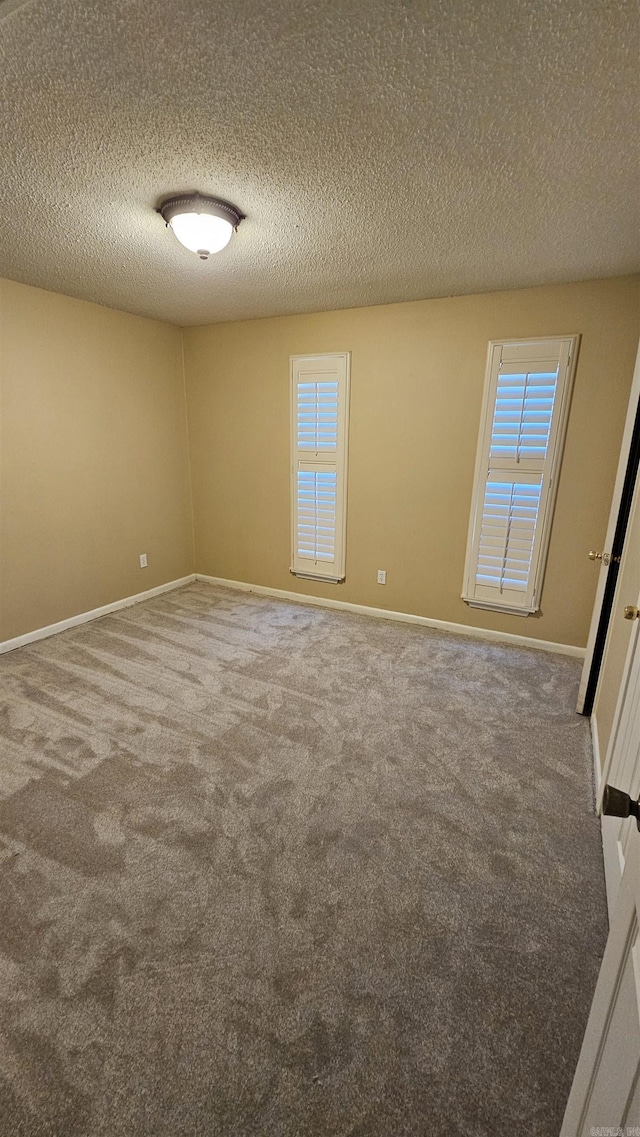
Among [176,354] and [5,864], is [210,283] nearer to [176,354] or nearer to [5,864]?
[176,354]

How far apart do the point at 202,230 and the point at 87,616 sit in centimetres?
287

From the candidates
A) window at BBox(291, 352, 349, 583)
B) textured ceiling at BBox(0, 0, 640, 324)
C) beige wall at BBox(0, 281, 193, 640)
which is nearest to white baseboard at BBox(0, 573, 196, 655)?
beige wall at BBox(0, 281, 193, 640)

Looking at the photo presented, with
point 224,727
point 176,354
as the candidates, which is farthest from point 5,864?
point 176,354

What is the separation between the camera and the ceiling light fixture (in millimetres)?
1833

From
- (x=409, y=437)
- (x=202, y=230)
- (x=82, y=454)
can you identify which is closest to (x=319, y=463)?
(x=409, y=437)

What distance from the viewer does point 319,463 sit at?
3.72 m

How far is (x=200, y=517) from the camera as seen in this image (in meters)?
4.49

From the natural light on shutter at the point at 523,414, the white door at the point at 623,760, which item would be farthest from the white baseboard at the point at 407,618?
the white door at the point at 623,760

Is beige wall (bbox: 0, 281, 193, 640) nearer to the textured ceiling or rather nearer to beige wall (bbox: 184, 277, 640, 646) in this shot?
beige wall (bbox: 184, 277, 640, 646)

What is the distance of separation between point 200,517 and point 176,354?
4.85 feet

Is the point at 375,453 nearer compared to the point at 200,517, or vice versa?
the point at 375,453

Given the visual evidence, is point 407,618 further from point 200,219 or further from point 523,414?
point 200,219

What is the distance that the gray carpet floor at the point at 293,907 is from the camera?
3.43 feet

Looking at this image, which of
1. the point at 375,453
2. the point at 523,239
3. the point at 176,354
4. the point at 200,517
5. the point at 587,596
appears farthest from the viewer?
the point at 200,517
